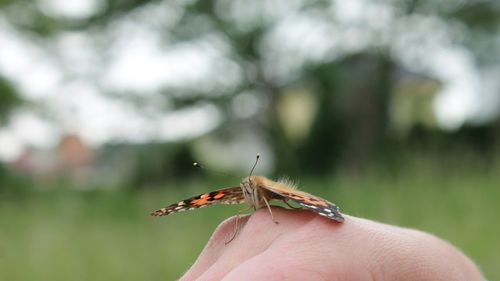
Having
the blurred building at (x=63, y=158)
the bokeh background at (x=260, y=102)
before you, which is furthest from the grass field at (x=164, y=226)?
the blurred building at (x=63, y=158)

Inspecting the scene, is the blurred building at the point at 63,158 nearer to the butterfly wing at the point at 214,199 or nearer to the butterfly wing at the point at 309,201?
the butterfly wing at the point at 214,199

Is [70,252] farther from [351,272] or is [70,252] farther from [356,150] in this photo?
[356,150]

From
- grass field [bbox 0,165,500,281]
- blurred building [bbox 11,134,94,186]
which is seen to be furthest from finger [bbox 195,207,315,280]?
blurred building [bbox 11,134,94,186]

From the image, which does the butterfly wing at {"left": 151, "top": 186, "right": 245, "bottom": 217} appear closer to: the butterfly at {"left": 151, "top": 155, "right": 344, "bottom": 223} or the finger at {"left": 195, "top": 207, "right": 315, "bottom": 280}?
the butterfly at {"left": 151, "top": 155, "right": 344, "bottom": 223}

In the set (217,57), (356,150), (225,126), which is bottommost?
(356,150)

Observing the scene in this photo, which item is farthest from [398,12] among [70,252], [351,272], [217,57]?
[351,272]

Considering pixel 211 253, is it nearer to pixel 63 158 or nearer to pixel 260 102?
pixel 260 102

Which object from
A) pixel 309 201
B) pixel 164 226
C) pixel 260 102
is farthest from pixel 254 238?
pixel 260 102
